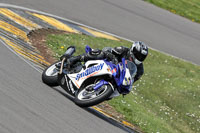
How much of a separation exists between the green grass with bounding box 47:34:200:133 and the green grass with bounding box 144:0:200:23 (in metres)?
6.39

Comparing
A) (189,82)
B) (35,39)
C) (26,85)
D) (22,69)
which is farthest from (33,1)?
(26,85)

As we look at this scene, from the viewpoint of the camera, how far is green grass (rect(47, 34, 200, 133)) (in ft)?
35.2

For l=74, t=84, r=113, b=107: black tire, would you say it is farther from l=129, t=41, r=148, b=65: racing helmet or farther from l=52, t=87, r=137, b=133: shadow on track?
l=129, t=41, r=148, b=65: racing helmet

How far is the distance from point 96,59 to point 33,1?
9.38 m

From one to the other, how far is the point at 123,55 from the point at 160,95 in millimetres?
4679

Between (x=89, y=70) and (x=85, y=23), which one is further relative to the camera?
(x=85, y=23)

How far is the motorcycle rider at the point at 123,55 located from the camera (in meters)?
8.53

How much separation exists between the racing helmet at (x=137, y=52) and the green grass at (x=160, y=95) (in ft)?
6.79

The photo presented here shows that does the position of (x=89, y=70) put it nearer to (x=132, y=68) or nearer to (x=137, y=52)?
(x=132, y=68)

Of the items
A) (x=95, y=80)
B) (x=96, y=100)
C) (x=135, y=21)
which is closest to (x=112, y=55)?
(x=95, y=80)

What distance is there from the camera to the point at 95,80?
855 cm

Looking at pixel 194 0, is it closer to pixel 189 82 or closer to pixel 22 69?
pixel 189 82

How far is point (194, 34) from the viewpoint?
2052 cm

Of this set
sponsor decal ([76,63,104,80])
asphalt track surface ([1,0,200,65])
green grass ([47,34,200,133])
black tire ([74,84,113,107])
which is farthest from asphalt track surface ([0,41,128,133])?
asphalt track surface ([1,0,200,65])
